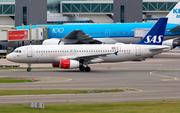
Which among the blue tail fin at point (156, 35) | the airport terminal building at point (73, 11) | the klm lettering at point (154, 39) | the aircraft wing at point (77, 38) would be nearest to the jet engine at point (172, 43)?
the aircraft wing at point (77, 38)

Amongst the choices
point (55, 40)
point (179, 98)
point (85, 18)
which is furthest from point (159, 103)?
point (85, 18)

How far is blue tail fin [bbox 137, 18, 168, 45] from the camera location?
1842 inches

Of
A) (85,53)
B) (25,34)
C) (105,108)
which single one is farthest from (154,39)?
(25,34)

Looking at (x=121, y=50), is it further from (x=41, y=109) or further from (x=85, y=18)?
(x=85, y=18)

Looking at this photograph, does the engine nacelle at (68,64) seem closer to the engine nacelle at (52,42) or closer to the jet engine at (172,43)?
the engine nacelle at (52,42)

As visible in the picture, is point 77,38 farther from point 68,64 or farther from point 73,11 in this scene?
point 73,11

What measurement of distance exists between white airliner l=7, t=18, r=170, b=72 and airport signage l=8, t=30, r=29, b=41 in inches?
878

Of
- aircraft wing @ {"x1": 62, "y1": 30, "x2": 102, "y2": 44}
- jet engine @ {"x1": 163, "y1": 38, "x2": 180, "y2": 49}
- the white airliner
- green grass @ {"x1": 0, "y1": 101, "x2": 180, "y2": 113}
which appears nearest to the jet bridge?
aircraft wing @ {"x1": 62, "y1": 30, "x2": 102, "y2": 44}

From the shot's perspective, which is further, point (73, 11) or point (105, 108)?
point (73, 11)

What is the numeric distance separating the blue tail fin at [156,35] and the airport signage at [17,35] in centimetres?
2830

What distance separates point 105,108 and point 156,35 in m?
28.3

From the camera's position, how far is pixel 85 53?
45.4 metres

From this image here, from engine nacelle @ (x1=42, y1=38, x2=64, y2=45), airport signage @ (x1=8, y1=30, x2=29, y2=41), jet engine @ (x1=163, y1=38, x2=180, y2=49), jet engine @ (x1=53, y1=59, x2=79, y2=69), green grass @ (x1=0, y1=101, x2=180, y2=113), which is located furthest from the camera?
jet engine @ (x1=163, y1=38, x2=180, y2=49)

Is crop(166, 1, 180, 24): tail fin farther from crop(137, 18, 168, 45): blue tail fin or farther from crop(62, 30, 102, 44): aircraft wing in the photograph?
crop(137, 18, 168, 45): blue tail fin
